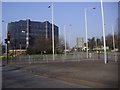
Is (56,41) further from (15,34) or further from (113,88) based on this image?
(113,88)

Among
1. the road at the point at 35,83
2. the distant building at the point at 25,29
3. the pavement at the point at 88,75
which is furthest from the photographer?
the distant building at the point at 25,29

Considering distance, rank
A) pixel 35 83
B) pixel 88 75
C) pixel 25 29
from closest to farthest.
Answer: pixel 35 83 < pixel 88 75 < pixel 25 29

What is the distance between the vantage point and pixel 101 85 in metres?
9.80

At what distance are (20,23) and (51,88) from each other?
112 metres

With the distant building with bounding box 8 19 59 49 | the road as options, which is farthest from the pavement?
the distant building with bounding box 8 19 59 49

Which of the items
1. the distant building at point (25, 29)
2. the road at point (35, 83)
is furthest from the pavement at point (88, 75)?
the distant building at point (25, 29)

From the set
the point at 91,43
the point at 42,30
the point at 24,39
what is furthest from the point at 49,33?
the point at 91,43

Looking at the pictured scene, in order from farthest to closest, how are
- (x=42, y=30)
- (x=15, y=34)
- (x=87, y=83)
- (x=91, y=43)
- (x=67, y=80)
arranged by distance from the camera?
1. (x=91, y=43)
2. (x=42, y=30)
3. (x=15, y=34)
4. (x=67, y=80)
5. (x=87, y=83)

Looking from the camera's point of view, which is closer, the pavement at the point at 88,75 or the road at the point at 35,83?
the road at the point at 35,83

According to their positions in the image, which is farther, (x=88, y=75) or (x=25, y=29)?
(x=25, y=29)

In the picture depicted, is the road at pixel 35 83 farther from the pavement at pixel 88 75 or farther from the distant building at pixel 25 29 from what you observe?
the distant building at pixel 25 29

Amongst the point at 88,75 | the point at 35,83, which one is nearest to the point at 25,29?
the point at 88,75

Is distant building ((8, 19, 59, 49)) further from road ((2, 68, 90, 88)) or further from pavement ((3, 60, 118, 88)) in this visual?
road ((2, 68, 90, 88))

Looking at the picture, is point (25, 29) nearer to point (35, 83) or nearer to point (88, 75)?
point (88, 75)
